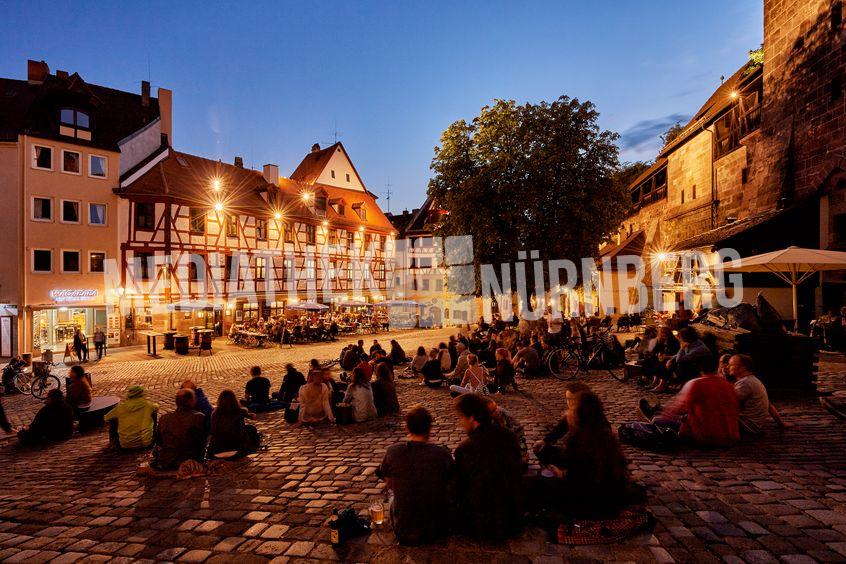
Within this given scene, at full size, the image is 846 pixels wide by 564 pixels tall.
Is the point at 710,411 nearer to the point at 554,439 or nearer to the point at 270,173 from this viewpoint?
the point at 554,439

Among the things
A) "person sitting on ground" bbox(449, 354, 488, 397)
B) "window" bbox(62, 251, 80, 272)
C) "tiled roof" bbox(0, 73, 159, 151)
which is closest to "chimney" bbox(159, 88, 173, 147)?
"tiled roof" bbox(0, 73, 159, 151)

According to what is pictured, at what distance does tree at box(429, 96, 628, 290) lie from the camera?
58.0 feet

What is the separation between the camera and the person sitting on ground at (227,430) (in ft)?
22.2

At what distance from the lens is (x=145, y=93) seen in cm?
3291

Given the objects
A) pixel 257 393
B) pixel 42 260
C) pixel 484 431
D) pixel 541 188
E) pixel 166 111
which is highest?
pixel 166 111

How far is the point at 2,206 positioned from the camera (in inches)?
961

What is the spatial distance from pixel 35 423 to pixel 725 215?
82.1ft

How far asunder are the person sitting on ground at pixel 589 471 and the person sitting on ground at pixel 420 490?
→ 98cm

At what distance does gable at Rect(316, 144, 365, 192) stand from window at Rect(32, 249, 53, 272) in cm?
2177

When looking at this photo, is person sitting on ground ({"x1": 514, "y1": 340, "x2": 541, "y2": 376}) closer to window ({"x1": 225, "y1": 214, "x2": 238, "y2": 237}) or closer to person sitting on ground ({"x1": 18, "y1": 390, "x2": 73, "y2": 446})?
person sitting on ground ({"x1": 18, "y1": 390, "x2": 73, "y2": 446})

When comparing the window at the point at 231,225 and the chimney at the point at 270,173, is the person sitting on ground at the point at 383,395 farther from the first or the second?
the chimney at the point at 270,173

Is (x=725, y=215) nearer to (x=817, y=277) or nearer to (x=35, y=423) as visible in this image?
(x=817, y=277)

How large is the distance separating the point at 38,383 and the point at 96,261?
1457cm

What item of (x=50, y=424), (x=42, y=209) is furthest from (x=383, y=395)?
(x=42, y=209)
